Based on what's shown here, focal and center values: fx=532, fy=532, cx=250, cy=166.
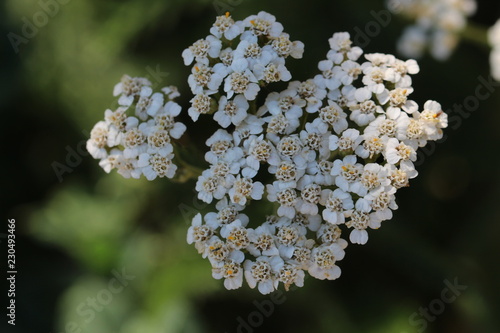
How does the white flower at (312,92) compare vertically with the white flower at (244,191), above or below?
above

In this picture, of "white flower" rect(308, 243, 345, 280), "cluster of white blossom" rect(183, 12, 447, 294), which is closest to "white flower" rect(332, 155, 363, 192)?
"cluster of white blossom" rect(183, 12, 447, 294)

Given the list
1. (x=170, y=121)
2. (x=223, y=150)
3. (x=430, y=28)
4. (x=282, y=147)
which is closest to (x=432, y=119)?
(x=282, y=147)

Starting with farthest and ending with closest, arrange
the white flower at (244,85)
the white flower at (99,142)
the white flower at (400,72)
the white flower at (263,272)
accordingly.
Result: the white flower at (99,142) < the white flower at (400,72) < the white flower at (244,85) < the white flower at (263,272)

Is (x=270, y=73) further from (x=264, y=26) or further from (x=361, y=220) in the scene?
(x=361, y=220)

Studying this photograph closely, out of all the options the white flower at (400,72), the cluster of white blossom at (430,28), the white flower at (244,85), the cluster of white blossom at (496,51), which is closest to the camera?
the white flower at (244,85)


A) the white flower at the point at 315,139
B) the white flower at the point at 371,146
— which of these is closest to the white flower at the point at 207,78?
the white flower at the point at 315,139

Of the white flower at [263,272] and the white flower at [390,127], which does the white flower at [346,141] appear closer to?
the white flower at [390,127]

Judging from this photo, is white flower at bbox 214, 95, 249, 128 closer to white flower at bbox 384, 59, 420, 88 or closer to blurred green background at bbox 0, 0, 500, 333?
white flower at bbox 384, 59, 420, 88
